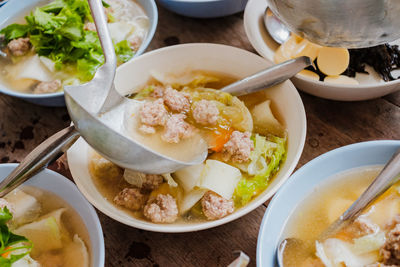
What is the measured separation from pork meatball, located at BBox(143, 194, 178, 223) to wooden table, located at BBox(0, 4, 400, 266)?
0.55 feet

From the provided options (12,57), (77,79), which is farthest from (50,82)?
(12,57)

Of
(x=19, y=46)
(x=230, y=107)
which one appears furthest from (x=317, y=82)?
(x=19, y=46)

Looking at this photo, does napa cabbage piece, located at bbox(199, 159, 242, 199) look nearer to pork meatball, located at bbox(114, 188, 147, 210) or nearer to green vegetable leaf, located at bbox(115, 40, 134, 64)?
pork meatball, located at bbox(114, 188, 147, 210)

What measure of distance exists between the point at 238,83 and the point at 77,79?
0.89 metres

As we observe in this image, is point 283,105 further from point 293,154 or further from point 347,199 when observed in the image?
point 347,199

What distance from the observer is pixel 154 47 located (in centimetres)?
234

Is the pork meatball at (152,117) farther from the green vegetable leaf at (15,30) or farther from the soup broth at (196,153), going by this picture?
the green vegetable leaf at (15,30)

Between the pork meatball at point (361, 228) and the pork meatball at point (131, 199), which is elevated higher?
the pork meatball at point (131, 199)

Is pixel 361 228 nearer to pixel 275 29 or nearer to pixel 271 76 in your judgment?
pixel 271 76

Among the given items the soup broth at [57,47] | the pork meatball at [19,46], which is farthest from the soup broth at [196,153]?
the pork meatball at [19,46]

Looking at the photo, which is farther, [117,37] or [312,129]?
[117,37]

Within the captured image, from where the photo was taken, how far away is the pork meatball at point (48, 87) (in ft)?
6.89

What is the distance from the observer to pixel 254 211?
1694 mm

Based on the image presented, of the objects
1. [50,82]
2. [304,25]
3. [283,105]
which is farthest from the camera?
[50,82]
